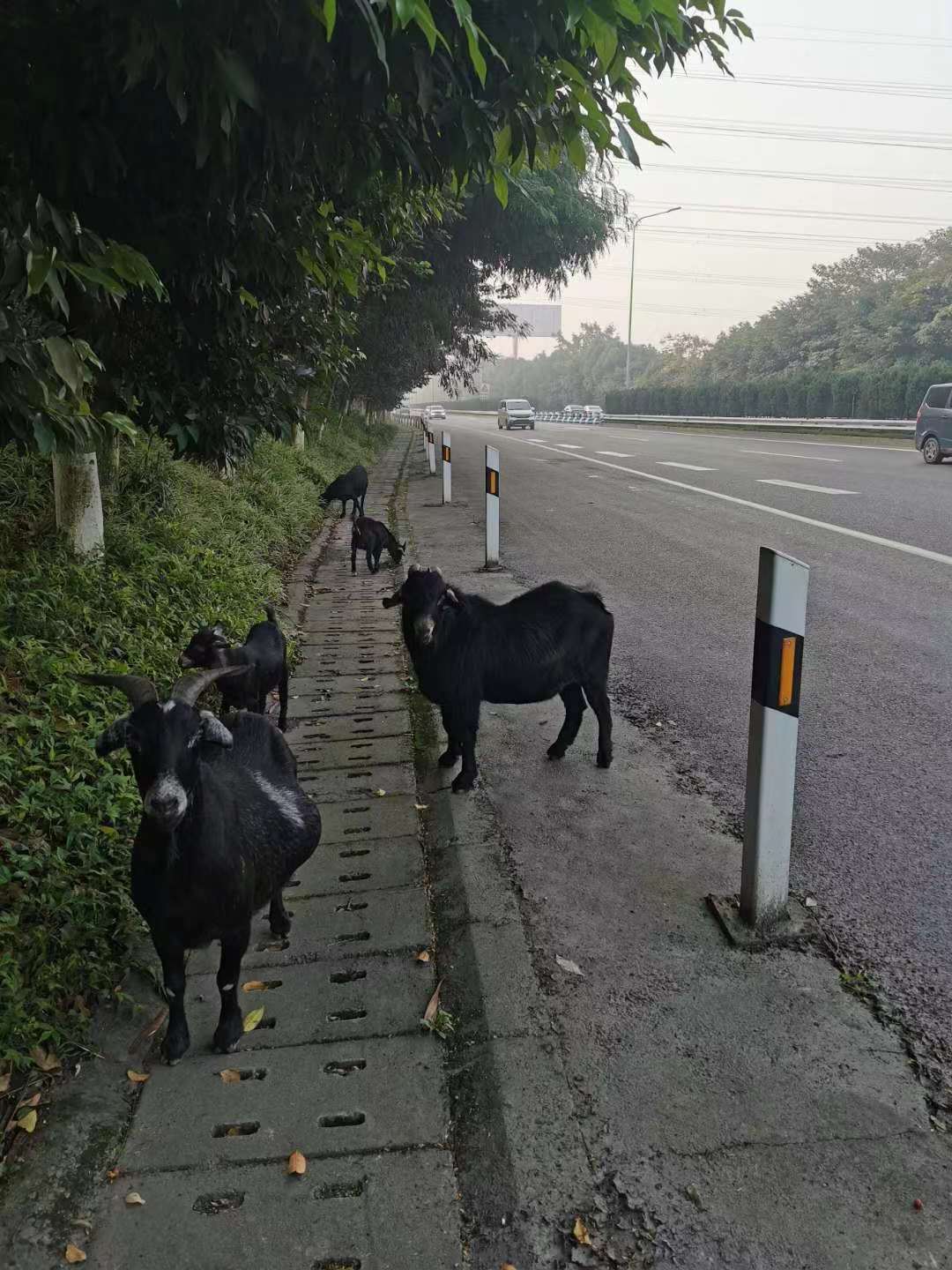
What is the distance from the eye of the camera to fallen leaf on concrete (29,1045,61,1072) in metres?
2.48

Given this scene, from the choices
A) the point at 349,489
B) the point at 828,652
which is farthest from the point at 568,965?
the point at 349,489

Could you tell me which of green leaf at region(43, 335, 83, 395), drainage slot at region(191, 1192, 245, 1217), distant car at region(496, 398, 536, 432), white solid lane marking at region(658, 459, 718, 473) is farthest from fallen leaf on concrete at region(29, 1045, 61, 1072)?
distant car at region(496, 398, 536, 432)

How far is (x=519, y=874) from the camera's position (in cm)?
336

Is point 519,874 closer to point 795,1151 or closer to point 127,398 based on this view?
point 795,1151

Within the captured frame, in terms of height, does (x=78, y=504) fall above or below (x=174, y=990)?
above

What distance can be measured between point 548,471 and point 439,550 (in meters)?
9.39

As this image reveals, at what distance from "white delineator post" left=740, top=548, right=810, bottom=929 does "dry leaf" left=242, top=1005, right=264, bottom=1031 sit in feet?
5.18

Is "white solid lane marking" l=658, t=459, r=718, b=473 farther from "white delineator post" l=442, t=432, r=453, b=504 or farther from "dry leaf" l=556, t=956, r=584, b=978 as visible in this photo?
"dry leaf" l=556, t=956, r=584, b=978

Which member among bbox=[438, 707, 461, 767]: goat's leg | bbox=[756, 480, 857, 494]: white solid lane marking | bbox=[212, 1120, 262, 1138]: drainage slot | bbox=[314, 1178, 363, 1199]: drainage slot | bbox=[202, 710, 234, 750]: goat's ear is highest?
bbox=[756, 480, 857, 494]: white solid lane marking

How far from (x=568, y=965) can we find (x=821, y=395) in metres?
39.6

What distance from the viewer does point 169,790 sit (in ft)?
8.06

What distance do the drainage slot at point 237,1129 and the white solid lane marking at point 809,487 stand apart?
Answer: 12843mm

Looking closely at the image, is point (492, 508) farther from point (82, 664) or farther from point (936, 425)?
point (936, 425)

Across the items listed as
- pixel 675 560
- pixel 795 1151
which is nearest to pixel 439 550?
pixel 675 560
